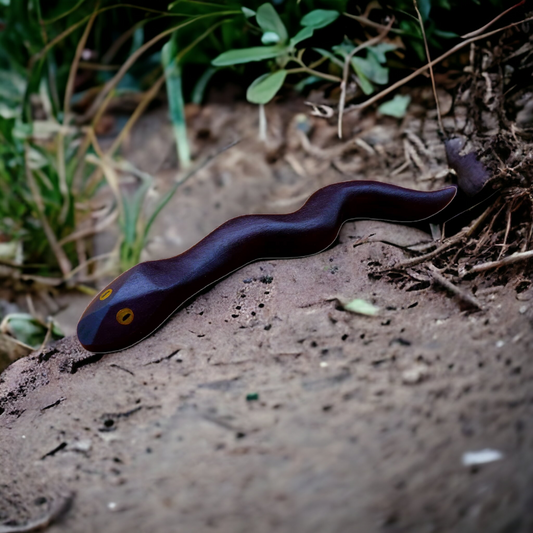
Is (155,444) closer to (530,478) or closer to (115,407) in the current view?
(115,407)

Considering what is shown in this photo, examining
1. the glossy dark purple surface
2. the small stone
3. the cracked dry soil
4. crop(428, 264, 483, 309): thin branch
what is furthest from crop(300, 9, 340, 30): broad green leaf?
the small stone

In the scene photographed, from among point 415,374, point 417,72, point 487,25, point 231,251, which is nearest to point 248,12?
point 417,72

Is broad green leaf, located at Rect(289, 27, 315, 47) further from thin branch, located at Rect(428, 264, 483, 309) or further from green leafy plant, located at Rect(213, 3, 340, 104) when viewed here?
thin branch, located at Rect(428, 264, 483, 309)

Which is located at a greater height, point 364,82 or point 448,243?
point 364,82

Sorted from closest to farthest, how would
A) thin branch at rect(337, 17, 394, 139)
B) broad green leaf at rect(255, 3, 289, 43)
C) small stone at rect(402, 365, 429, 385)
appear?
small stone at rect(402, 365, 429, 385), broad green leaf at rect(255, 3, 289, 43), thin branch at rect(337, 17, 394, 139)

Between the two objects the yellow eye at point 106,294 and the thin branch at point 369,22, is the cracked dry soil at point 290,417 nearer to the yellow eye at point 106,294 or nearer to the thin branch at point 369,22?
the yellow eye at point 106,294

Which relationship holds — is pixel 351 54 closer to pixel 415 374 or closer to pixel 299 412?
pixel 415 374
